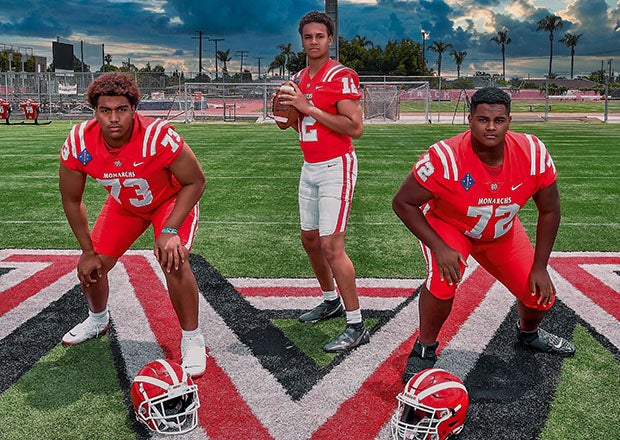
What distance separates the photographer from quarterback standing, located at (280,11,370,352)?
398 centimetres

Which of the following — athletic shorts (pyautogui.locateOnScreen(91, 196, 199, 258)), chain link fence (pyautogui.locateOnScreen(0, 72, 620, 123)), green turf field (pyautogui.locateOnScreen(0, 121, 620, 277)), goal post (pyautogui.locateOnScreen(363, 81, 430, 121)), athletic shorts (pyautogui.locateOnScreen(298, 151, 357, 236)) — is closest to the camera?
athletic shorts (pyautogui.locateOnScreen(91, 196, 199, 258))

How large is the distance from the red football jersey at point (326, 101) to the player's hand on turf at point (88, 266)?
1.43 metres

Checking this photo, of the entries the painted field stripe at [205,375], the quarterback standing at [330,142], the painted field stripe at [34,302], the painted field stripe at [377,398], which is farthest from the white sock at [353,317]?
the painted field stripe at [34,302]

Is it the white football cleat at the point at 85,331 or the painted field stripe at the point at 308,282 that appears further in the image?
the painted field stripe at the point at 308,282

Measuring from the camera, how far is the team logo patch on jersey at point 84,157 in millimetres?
3564

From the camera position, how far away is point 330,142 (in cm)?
407

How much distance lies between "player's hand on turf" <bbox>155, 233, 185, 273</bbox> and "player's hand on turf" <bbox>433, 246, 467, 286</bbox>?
4.50 feet

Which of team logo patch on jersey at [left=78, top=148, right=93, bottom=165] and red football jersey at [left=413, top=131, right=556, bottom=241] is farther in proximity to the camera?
team logo patch on jersey at [left=78, top=148, right=93, bottom=165]

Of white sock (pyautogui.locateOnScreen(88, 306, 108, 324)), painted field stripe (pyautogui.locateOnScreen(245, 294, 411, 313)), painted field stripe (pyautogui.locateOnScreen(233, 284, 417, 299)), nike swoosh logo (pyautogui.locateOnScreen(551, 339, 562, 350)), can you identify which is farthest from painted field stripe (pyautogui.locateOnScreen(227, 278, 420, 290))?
nike swoosh logo (pyautogui.locateOnScreen(551, 339, 562, 350))

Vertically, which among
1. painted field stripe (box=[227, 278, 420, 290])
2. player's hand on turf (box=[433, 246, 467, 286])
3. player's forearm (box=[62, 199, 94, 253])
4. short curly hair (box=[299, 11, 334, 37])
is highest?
short curly hair (box=[299, 11, 334, 37])

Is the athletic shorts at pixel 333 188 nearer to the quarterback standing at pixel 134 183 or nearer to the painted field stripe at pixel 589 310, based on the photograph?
the quarterback standing at pixel 134 183

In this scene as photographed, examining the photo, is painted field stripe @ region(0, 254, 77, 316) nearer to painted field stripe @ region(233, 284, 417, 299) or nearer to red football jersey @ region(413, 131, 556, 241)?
painted field stripe @ region(233, 284, 417, 299)

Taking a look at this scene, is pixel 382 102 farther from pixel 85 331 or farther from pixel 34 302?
pixel 85 331

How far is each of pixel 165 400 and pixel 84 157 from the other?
145 centimetres
